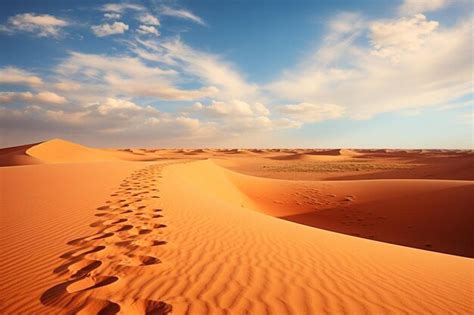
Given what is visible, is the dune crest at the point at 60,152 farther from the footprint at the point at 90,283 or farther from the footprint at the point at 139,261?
the footprint at the point at 90,283

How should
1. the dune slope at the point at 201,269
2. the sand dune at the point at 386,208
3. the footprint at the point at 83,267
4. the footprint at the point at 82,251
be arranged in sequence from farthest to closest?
the sand dune at the point at 386,208
the footprint at the point at 82,251
the footprint at the point at 83,267
the dune slope at the point at 201,269

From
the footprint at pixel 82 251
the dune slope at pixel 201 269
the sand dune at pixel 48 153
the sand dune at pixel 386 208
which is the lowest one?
the sand dune at pixel 386 208

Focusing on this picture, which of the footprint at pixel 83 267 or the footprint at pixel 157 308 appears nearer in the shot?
the footprint at pixel 157 308

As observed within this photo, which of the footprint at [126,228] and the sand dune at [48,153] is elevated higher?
the sand dune at [48,153]

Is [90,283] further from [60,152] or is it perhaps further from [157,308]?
[60,152]

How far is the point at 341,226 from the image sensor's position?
1190cm

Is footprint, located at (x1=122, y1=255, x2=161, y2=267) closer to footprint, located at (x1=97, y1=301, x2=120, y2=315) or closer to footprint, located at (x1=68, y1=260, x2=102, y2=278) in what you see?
footprint, located at (x1=68, y1=260, x2=102, y2=278)

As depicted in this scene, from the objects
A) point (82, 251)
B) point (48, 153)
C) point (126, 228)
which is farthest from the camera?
point (48, 153)

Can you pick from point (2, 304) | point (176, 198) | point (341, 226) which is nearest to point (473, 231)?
point (341, 226)

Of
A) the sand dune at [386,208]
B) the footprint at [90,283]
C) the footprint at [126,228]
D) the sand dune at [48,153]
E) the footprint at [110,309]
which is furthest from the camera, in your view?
the sand dune at [48,153]

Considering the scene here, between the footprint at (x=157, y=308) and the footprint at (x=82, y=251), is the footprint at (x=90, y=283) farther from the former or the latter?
the footprint at (x=82, y=251)

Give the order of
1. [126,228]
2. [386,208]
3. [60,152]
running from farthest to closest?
[60,152]
[386,208]
[126,228]

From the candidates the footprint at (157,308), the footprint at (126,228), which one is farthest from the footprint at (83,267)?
the footprint at (126,228)

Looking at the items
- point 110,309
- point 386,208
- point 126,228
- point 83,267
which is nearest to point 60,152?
point 126,228
